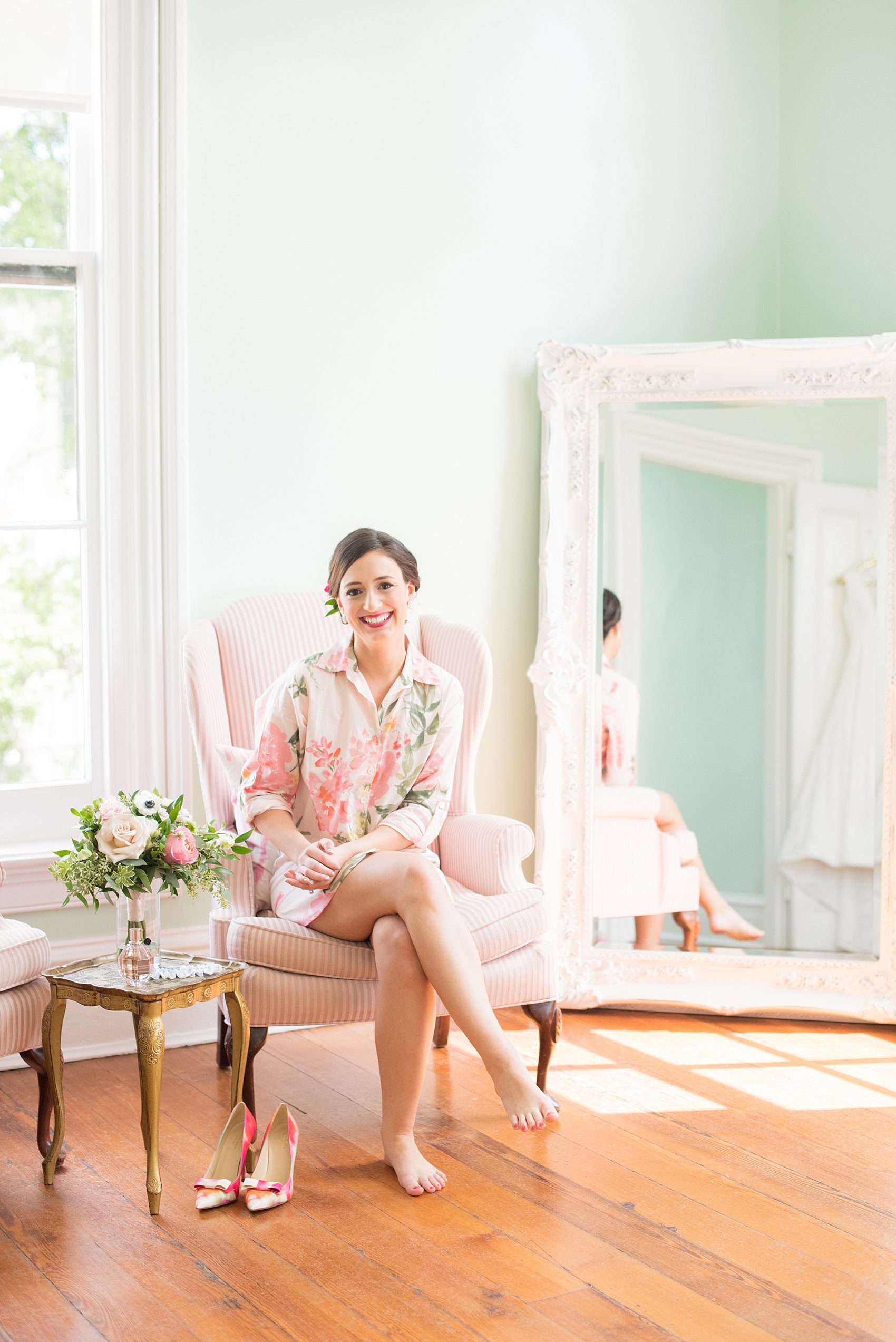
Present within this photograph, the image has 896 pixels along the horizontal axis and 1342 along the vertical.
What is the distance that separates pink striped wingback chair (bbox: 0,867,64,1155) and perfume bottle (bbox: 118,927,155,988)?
0.19m

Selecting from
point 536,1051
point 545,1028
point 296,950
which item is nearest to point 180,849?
point 296,950

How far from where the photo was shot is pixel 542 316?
3607mm

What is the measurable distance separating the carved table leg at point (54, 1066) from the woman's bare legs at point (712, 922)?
1684 millimetres

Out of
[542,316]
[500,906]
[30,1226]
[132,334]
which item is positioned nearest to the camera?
→ [30,1226]

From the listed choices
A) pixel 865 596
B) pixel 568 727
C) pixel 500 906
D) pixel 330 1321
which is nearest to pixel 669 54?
pixel 865 596

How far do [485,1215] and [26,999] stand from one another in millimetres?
921

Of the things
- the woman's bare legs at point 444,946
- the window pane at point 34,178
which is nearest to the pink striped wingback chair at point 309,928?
the woman's bare legs at point 444,946

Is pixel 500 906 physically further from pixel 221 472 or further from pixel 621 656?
pixel 221 472

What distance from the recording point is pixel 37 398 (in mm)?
3104

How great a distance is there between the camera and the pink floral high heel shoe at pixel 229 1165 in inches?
85.6

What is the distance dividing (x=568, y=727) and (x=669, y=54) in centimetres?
207

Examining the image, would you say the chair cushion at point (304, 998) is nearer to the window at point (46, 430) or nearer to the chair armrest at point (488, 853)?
the chair armrest at point (488, 853)

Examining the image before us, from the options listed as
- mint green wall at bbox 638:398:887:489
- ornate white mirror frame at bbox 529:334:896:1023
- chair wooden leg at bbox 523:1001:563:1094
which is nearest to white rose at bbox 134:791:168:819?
chair wooden leg at bbox 523:1001:563:1094

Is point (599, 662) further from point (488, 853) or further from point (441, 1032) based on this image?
point (441, 1032)
